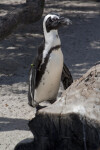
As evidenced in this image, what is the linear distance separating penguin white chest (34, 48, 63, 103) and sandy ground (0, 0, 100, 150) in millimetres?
403

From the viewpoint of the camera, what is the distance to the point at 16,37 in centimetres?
871

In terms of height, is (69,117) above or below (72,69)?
above

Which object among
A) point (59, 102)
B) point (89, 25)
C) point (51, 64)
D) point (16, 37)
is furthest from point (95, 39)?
point (59, 102)

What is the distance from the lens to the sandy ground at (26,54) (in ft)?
17.2

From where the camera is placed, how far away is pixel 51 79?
493 cm

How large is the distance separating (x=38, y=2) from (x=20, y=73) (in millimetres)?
2459

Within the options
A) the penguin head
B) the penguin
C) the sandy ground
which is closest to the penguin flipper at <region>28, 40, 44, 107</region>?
the penguin

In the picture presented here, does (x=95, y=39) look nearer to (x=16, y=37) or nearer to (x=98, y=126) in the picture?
(x=16, y=37)

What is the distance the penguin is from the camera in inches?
188

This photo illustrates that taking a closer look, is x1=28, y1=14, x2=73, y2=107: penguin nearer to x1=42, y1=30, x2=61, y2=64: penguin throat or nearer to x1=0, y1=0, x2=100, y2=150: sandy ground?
x1=42, y1=30, x2=61, y2=64: penguin throat

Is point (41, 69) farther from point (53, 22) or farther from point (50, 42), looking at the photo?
point (53, 22)

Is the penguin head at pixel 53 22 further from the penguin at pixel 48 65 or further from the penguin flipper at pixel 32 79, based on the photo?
the penguin flipper at pixel 32 79

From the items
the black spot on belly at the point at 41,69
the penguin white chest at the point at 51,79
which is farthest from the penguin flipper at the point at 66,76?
the black spot on belly at the point at 41,69

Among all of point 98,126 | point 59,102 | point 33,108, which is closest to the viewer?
point 98,126
